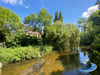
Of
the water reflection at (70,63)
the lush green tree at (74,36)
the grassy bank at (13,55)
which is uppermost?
the lush green tree at (74,36)

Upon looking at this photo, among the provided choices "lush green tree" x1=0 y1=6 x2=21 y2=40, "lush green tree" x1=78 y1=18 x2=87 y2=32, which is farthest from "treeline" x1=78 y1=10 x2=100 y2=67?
"lush green tree" x1=0 y1=6 x2=21 y2=40

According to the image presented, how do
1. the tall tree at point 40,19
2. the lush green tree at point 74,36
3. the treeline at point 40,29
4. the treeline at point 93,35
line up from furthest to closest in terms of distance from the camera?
the tall tree at point 40,19 < the lush green tree at point 74,36 < the treeline at point 40,29 < the treeline at point 93,35

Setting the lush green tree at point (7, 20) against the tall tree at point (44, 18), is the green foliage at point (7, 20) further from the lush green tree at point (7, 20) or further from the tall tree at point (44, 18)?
the tall tree at point (44, 18)

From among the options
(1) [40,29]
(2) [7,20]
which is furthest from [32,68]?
(1) [40,29]

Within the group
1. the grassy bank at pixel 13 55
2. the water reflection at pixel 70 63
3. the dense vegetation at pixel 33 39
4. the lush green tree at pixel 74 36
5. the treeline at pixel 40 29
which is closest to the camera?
the grassy bank at pixel 13 55

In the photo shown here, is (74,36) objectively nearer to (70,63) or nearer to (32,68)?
(70,63)

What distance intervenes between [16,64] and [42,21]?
28.6 ft

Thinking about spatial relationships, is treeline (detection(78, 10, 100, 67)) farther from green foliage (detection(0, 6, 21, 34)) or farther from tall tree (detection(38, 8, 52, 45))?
green foliage (detection(0, 6, 21, 34))

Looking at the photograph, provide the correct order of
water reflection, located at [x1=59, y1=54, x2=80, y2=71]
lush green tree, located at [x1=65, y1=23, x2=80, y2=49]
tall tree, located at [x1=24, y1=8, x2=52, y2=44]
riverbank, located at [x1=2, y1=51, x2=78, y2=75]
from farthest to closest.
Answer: tall tree, located at [x1=24, y1=8, x2=52, y2=44] → lush green tree, located at [x1=65, y1=23, x2=80, y2=49] → water reflection, located at [x1=59, y1=54, x2=80, y2=71] → riverbank, located at [x1=2, y1=51, x2=78, y2=75]

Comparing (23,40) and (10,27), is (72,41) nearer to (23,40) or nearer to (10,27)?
(23,40)

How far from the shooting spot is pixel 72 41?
35.5 feet

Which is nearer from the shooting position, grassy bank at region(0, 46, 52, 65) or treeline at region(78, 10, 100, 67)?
grassy bank at region(0, 46, 52, 65)

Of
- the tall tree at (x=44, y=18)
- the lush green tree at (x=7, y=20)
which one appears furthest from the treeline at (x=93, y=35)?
the lush green tree at (x=7, y=20)

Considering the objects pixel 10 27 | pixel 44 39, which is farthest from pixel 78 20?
pixel 10 27
